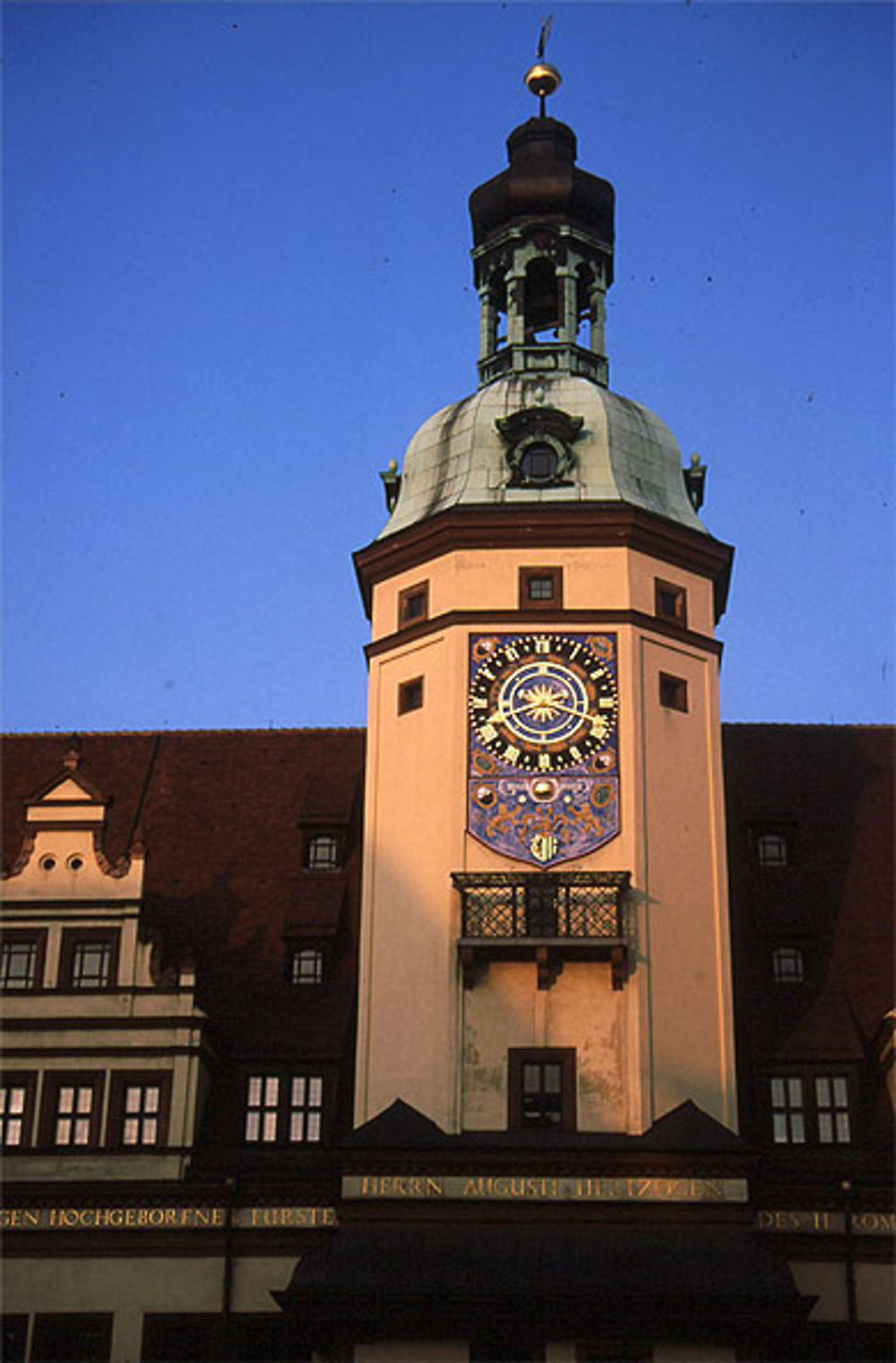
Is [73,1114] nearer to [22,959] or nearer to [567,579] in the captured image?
[22,959]

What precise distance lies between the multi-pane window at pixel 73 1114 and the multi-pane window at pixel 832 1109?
11.8 meters

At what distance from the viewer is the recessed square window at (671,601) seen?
36.4m

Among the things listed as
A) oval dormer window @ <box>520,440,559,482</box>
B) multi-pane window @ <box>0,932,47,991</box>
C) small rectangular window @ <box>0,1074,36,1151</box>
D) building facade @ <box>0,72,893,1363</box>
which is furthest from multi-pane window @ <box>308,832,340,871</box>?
oval dormer window @ <box>520,440,559,482</box>

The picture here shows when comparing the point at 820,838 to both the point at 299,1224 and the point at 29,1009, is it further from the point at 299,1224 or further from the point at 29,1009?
the point at 29,1009

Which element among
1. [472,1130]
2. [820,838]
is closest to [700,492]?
[820,838]

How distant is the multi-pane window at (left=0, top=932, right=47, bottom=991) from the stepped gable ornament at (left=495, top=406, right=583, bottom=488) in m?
11.6

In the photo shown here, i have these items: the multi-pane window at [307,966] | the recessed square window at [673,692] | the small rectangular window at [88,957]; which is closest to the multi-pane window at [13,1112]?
the small rectangular window at [88,957]

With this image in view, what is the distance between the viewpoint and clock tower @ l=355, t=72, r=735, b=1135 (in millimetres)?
32750

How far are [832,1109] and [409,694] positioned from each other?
9980mm

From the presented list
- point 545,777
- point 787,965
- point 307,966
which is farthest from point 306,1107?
point 787,965

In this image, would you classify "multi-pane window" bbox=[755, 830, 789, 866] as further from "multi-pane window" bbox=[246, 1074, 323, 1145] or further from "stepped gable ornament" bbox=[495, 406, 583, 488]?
"multi-pane window" bbox=[246, 1074, 323, 1145]

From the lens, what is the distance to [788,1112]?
111ft

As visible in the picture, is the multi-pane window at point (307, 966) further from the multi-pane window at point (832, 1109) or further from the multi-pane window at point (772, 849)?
the multi-pane window at point (832, 1109)

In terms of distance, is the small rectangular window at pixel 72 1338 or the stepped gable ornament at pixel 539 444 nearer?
the small rectangular window at pixel 72 1338
